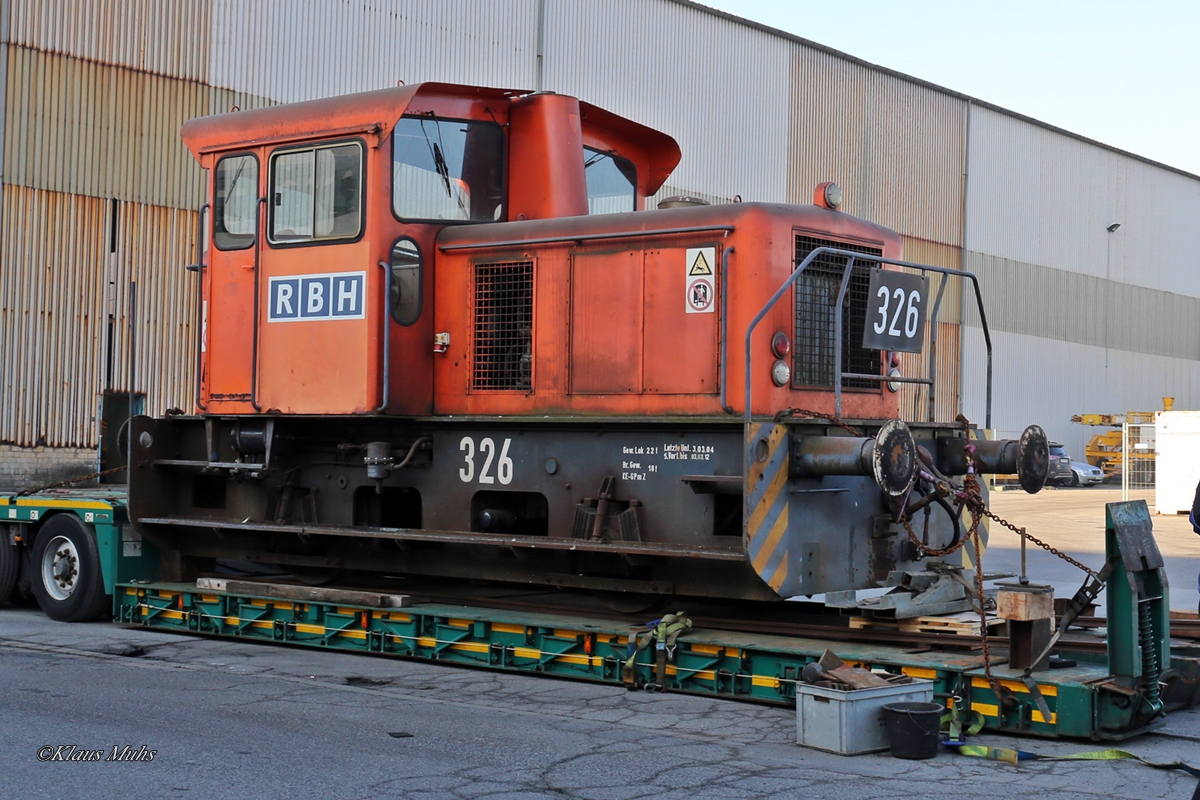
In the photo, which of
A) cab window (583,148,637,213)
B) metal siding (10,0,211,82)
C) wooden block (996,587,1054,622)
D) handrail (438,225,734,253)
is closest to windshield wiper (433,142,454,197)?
handrail (438,225,734,253)

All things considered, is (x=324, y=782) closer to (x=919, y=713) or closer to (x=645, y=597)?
→ (x=919, y=713)

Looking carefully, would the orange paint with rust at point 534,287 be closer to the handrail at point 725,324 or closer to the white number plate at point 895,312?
the handrail at point 725,324

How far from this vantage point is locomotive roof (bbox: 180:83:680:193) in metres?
9.22

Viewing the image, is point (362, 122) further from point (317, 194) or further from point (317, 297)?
point (317, 297)

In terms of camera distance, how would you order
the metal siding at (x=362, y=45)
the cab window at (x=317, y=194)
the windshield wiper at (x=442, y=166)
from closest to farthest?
the cab window at (x=317, y=194) < the windshield wiper at (x=442, y=166) < the metal siding at (x=362, y=45)

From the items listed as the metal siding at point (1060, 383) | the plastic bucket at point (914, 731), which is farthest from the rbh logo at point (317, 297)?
the metal siding at point (1060, 383)

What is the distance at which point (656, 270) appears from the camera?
8.58 meters

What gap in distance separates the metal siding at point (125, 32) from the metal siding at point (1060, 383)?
76.6 feet

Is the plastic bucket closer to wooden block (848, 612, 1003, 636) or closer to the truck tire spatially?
wooden block (848, 612, 1003, 636)

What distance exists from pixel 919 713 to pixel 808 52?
27304 mm

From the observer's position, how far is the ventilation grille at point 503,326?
9.12m

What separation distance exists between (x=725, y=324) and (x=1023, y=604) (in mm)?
2476

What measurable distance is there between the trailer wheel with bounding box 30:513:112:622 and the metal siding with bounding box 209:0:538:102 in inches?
469

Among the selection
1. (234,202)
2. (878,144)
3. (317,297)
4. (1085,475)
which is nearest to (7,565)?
(234,202)
